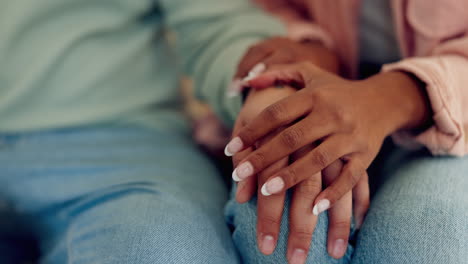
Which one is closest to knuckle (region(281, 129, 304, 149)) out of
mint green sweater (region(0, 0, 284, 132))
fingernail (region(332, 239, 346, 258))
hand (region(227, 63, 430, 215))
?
hand (region(227, 63, 430, 215))

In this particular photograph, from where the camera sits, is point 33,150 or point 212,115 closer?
point 33,150

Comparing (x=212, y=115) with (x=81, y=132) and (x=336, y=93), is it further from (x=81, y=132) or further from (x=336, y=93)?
(x=336, y=93)

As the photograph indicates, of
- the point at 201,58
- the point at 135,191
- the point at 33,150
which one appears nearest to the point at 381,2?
the point at 201,58

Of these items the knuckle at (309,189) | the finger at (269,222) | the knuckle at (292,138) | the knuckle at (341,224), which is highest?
the knuckle at (292,138)

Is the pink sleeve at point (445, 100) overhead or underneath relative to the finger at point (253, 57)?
underneath

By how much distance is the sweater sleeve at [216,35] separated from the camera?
68cm

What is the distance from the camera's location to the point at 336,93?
0.46 metres

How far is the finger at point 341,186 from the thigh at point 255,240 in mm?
22

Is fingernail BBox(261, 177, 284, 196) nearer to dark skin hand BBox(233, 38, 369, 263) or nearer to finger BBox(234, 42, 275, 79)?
dark skin hand BBox(233, 38, 369, 263)

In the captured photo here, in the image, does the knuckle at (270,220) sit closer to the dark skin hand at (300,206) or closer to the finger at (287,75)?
the dark skin hand at (300,206)

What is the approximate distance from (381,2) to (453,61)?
0.58 ft

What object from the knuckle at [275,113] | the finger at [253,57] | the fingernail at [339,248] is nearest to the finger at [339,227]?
the fingernail at [339,248]

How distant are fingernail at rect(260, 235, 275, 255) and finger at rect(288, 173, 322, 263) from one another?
2 centimetres

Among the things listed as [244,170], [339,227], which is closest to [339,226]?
[339,227]
